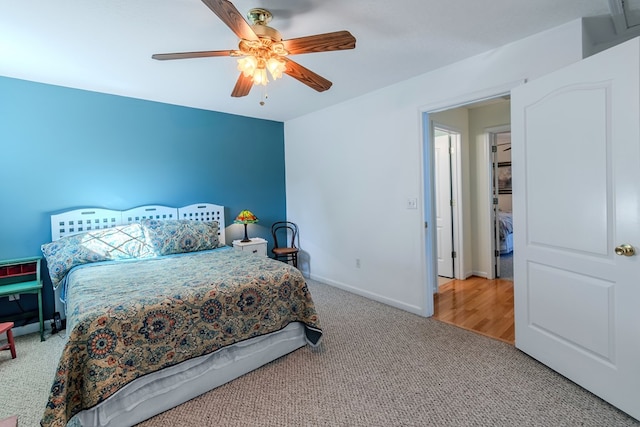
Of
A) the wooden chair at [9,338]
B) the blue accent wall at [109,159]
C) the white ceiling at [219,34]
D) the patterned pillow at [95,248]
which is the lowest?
the wooden chair at [9,338]

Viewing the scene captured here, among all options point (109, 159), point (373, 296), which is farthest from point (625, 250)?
point (109, 159)

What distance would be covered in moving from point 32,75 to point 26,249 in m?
1.68

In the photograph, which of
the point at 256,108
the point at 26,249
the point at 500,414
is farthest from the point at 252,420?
→ the point at 256,108

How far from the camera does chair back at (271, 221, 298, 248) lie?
187 inches

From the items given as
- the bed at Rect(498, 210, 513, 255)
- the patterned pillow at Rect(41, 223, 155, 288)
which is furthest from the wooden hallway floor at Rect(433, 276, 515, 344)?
the patterned pillow at Rect(41, 223, 155, 288)

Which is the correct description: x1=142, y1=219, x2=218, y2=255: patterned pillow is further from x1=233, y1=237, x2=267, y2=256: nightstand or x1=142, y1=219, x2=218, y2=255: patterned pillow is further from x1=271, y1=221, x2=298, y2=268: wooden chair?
x1=271, y1=221, x2=298, y2=268: wooden chair

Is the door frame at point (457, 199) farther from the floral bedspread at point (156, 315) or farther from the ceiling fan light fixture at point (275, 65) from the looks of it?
the ceiling fan light fixture at point (275, 65)

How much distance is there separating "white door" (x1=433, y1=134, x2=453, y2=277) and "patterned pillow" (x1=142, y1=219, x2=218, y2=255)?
125 inches

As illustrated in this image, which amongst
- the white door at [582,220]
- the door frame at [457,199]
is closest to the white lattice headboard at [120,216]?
the door frame at [457,199]

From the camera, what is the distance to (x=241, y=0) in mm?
1757

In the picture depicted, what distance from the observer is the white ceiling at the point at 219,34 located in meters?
1.84

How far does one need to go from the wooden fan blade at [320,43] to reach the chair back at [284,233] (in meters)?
3.22

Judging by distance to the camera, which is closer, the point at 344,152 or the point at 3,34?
the point at 3,34

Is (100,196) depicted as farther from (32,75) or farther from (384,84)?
(384,84)
